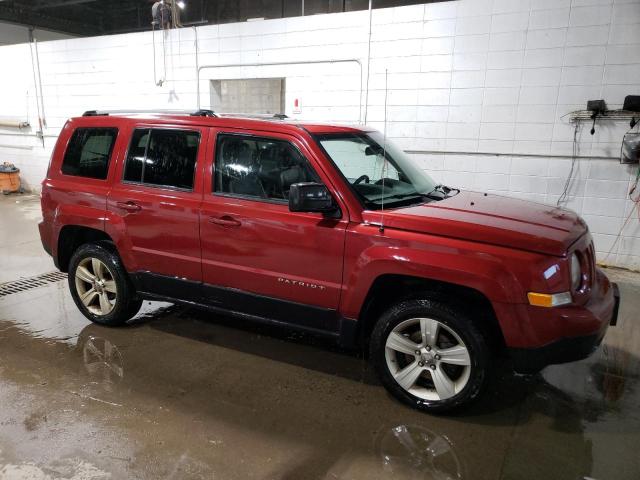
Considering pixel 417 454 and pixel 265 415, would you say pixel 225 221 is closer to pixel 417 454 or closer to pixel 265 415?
pixel 265 415

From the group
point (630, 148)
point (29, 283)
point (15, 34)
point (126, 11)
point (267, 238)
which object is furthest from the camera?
point (126, 11)

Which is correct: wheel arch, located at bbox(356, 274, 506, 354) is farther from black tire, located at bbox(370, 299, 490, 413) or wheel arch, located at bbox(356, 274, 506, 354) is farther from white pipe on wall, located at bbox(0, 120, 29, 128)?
white pipe on wall, located at bbox(0, 120, 29, 128)

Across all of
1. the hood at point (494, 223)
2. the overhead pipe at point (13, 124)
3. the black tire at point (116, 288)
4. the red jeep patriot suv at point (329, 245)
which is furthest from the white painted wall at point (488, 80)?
the overhead pipe at point (13, 124)

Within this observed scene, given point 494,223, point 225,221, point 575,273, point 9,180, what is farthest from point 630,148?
point 9,180

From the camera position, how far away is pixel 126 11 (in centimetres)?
1469

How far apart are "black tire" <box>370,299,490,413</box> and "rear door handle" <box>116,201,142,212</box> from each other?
203 cm

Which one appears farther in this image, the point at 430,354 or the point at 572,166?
the point at 572,166

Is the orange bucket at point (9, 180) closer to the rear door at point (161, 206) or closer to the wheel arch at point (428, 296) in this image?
the rear door at point (161, 206)

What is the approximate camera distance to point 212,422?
2801 mm

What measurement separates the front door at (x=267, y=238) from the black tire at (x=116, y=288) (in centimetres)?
88

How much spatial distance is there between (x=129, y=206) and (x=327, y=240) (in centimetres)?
169

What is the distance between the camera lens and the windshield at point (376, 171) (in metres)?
3.14

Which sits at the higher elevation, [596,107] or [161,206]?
[596,107]

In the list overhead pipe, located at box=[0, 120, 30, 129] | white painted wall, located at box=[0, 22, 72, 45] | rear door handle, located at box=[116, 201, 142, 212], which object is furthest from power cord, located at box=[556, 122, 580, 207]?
white painted wall, located at box=[0, 22, 72, 45]
